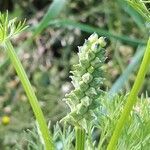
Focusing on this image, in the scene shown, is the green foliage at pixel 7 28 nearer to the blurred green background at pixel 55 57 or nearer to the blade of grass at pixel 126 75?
the blade of grass at pixel 126 75

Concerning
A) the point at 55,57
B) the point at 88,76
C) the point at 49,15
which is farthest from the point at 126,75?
the point at 88,76

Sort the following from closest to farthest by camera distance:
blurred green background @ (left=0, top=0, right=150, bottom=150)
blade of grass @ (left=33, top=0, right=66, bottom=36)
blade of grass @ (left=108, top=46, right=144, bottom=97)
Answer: blade of grass @ (left=33, top=0, right=66, bottom=36) < blade of grass @ (left=108, top=46, right=144, bottom=97) < blurred green background @ (left=0, top=0, right=150, bottom=150)

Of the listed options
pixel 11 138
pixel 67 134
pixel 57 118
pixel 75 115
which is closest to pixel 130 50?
pixel 57 118

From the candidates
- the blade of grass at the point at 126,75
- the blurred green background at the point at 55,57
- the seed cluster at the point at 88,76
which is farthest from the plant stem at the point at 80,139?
the blurred green background at the point at 55,57

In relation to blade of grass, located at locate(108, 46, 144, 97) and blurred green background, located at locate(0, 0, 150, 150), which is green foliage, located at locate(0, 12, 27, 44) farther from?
blurred green background, located at locate(0, 0, 150, 150)

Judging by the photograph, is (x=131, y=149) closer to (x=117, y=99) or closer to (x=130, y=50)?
(x=117, y=99)

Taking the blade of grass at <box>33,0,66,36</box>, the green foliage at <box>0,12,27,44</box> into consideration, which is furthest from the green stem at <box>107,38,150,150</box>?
the blade of grass at <box>33,0,66,36</box>
